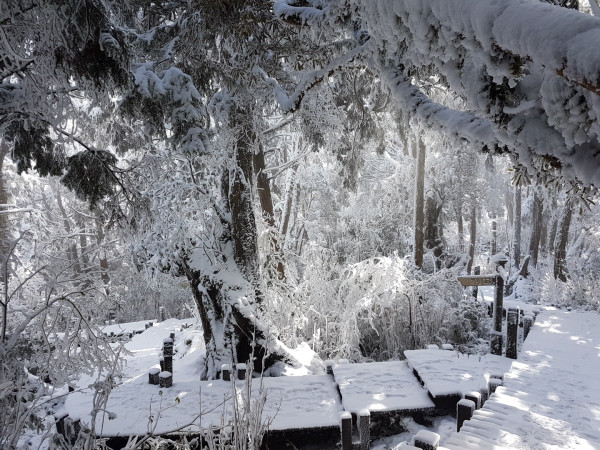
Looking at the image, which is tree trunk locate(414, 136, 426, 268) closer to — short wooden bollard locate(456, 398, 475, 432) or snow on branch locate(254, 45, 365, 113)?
short wooden bollard locate(456, 398, 475, 432)

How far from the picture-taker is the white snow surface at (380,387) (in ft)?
16.0

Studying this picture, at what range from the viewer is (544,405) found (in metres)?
4.41

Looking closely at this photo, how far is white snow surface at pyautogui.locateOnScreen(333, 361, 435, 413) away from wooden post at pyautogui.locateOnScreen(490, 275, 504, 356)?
6.18ft

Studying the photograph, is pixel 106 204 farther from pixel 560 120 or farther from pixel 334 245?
pixel 334 245

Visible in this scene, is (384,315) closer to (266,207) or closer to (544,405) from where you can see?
(544,405)

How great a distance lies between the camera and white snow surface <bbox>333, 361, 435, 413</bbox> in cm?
489

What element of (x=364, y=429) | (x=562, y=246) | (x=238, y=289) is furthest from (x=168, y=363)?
(x=562, y=246)

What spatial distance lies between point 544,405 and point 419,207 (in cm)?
777

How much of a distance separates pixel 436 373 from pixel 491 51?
18.2ft

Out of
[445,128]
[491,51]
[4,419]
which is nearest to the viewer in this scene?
[491,51]

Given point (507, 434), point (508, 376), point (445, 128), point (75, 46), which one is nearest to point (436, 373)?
point (508, 376)

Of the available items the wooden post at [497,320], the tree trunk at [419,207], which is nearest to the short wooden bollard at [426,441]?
the wooden post at [497,320]

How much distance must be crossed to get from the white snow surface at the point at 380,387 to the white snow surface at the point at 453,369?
183 mm

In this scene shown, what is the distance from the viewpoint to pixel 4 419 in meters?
2.79
